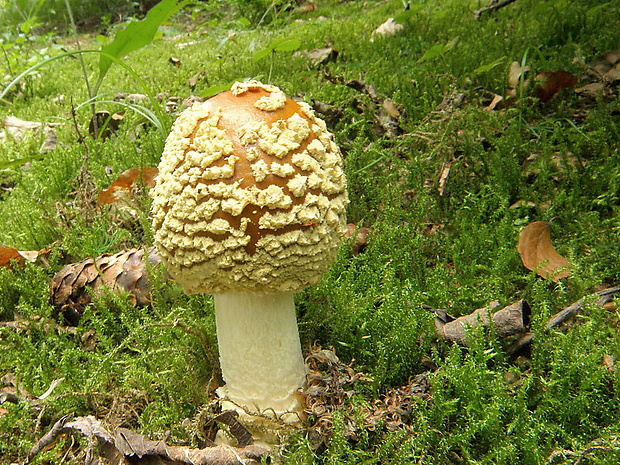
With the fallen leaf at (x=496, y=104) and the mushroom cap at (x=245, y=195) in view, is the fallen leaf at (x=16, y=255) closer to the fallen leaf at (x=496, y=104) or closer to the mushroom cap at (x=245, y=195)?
the mushroom cap at (x=245, y=195)

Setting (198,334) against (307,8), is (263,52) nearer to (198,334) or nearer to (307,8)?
(198,334)

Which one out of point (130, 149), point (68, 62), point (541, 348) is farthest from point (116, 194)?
point (68, 62)

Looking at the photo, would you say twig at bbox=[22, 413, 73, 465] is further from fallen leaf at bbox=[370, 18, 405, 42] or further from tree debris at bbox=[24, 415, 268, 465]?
fallen leaf at bbox=[370, 18, 405, 42]

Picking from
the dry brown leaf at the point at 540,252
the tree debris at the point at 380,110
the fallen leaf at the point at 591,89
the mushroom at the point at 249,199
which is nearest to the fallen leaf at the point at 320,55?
the tree debris at the point at 380,110

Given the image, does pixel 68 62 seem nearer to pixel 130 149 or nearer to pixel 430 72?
pixel 130 149

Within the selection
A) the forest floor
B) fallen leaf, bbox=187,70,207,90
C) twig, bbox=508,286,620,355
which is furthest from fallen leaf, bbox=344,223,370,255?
fallen leaf, bbox=187,70,207,90

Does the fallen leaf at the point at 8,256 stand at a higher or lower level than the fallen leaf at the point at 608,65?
lower

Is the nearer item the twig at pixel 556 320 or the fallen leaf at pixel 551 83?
the twig at pixel 556 320
